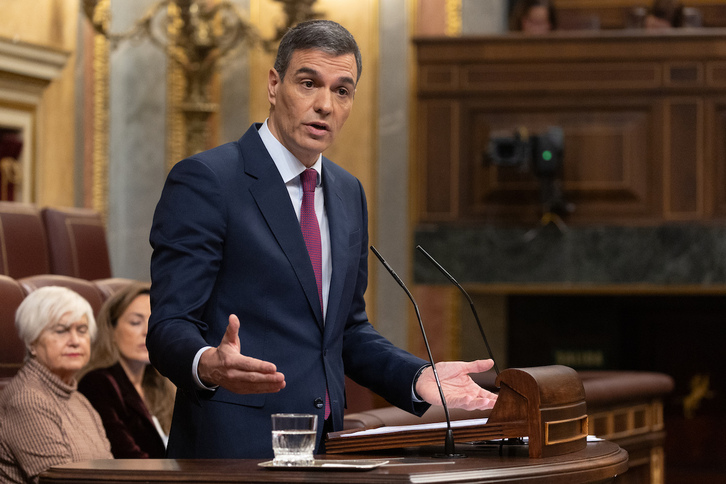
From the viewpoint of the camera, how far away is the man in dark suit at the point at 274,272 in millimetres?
1524

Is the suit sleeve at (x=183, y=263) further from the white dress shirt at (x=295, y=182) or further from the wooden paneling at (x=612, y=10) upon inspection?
the wooden paneling at (x=612, y=10)

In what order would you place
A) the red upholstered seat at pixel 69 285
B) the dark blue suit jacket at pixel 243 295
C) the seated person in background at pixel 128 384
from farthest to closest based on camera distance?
the red upholstered seat at pixel 69 285 < the seated person in background at pixel 128 384 < the dark blue suit jacket at pixel 243 295

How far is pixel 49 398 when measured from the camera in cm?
264

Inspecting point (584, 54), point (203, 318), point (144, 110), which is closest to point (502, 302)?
point (584, 54)

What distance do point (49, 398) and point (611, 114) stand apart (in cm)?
420

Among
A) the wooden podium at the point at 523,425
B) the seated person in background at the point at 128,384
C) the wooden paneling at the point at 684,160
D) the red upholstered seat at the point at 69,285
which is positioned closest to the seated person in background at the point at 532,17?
the wooden paneling at the point at 684,160

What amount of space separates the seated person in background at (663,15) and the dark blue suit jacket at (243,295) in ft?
16.2

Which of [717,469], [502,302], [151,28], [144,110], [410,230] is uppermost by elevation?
[151,28]

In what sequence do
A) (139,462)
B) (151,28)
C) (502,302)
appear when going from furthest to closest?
1. (502,302)
2. (151,28)
3. (139,462)

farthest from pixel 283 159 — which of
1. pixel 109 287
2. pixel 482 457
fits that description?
pixel 109 287

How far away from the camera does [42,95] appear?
5.68 meters

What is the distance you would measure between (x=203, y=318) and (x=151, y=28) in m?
4.80

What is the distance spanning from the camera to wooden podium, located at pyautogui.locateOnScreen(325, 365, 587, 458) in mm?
1417

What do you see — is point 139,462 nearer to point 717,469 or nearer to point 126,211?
point 126,211
